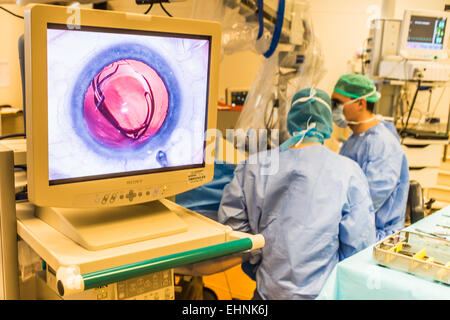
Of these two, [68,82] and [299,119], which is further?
[299,119]

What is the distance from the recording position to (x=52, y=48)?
0.79 m

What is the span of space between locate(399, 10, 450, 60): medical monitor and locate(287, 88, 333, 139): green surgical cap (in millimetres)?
1429

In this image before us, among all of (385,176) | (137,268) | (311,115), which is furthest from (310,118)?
(137,268)

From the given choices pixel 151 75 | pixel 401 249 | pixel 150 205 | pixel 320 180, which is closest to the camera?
pixel 151 75

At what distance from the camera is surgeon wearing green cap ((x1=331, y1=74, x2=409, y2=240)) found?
2289mm

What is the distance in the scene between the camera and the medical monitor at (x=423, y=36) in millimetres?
2826

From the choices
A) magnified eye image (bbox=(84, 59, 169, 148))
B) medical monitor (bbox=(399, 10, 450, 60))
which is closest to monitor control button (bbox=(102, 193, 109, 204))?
magnified eye image (bbox=(84, 59, 169, 148))

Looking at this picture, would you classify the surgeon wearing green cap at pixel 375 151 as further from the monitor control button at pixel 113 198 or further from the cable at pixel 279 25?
the monitor control button at pixel 113 198

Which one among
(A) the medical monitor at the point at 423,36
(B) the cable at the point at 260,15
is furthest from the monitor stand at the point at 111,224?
(A) the medical monitor at the point at 423,36

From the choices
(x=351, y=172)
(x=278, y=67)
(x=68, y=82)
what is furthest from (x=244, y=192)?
(x=68, y=82)

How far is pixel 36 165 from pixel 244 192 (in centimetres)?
101

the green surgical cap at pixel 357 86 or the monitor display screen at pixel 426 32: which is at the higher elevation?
the monitor display screen at pixel 426 32

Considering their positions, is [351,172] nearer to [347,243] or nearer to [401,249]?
[347,243]

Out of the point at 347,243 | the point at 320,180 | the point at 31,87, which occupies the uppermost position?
the point at 31,87
